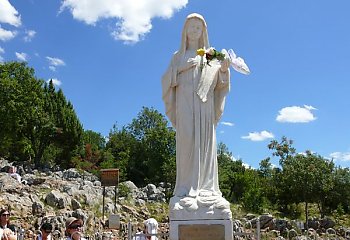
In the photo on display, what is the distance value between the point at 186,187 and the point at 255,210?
108 feet

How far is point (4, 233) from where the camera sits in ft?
20.7

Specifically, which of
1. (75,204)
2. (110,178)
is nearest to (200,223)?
(110,178)

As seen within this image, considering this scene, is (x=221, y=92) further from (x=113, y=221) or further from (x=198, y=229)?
(x=113, y=221)

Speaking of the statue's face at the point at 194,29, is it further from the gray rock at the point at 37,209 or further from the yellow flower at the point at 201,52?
the gray rock at the point at 37,209

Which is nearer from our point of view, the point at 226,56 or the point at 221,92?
the point at 226,56

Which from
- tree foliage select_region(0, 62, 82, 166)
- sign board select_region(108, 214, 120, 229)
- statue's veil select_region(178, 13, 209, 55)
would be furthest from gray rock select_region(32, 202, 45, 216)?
tree foliage select_region(0, 62, 82, 166)

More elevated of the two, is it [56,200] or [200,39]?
[200,39]

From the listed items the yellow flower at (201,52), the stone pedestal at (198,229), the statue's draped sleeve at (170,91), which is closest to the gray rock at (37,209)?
the statue's draped sleeve at (170,91)

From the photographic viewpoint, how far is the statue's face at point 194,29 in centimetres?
854

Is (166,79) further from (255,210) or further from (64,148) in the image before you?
(64,148)

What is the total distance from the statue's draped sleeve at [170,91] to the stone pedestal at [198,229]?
1871mm

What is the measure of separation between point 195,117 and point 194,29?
1.69 m

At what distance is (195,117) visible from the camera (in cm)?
808

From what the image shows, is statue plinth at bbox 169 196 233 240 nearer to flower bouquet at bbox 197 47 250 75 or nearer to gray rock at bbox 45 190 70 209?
flower bouquet at bbox 197 47 250 75
